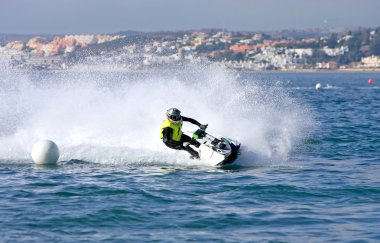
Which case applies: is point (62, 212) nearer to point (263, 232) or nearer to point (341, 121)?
point (263, 232)

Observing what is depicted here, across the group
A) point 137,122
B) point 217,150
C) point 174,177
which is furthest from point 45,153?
point 137,122

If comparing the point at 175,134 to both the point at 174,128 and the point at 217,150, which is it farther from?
the point at 217,150

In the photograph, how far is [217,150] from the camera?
20.0 metres

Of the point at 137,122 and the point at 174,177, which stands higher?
the point at 137,122

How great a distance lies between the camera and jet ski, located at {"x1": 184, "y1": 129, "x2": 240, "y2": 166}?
20.0 m

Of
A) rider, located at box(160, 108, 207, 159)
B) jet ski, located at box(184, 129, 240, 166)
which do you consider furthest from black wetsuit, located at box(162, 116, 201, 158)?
jet ski, located at box(184, 129, 240, 166)

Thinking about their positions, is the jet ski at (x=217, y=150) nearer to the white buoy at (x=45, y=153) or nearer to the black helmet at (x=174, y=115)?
the black helmet at (x=174, y=115)

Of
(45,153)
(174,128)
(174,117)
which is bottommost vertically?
(45,153)

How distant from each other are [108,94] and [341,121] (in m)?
13.2

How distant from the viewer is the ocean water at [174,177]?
44.2 ft

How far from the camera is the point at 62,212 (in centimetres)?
1455

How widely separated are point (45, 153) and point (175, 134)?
3.46 m

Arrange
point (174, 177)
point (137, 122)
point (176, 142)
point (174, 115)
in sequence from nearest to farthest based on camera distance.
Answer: point (174, 177) < point (174, 115) < point (176, 142) < point (137, 122)

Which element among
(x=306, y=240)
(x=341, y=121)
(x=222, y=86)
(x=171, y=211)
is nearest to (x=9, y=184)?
(x=171, y=211)
